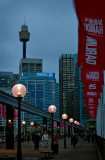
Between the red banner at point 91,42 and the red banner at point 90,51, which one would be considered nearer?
the red banner at point 91,42

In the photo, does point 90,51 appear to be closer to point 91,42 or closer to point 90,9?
point 91,42

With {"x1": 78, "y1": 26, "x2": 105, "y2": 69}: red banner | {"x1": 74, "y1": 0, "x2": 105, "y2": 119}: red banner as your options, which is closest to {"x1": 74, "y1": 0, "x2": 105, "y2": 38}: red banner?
{"x1": 74, "y1": 0, "x2": 105, "y2": 119}: red banner

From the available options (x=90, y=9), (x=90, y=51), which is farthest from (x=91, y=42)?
(x=90, y=9)

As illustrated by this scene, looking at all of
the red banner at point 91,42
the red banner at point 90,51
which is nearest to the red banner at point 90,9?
the red banner at point 91,42

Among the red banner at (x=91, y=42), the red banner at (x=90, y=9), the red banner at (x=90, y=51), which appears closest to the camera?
the red banner at (x=90, y=9)

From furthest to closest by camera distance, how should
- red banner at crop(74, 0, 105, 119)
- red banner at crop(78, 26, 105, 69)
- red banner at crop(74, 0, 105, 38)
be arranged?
red banner at crop(78, 26, 105, 69), red banner at crop(74, 0, 105, 119), red banner at crop(74, 0, 105, 38)

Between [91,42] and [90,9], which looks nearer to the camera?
[90,9]

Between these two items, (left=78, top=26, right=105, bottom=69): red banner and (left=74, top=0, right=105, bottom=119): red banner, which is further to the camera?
(left=78, top=26, right=105, bottom=69): red banner

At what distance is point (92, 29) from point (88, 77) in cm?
1125

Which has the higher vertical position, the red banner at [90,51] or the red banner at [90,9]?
the red banner at [90,51]

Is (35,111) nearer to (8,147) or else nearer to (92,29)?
(8,147)

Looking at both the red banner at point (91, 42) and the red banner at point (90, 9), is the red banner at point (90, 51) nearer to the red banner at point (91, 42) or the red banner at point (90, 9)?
the red banner at point (91, 42)

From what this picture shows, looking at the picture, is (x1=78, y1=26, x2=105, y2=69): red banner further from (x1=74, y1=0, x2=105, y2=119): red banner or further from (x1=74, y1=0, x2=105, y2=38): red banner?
(x1=74, y1=0, x2=105, y2=38): red banner

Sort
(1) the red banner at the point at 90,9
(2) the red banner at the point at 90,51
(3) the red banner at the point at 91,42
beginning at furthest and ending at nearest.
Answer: (2) the red banner at the point at 90,51
(3) the red banner at the point at 91,42
(1) the red banner at the point at 90,9
